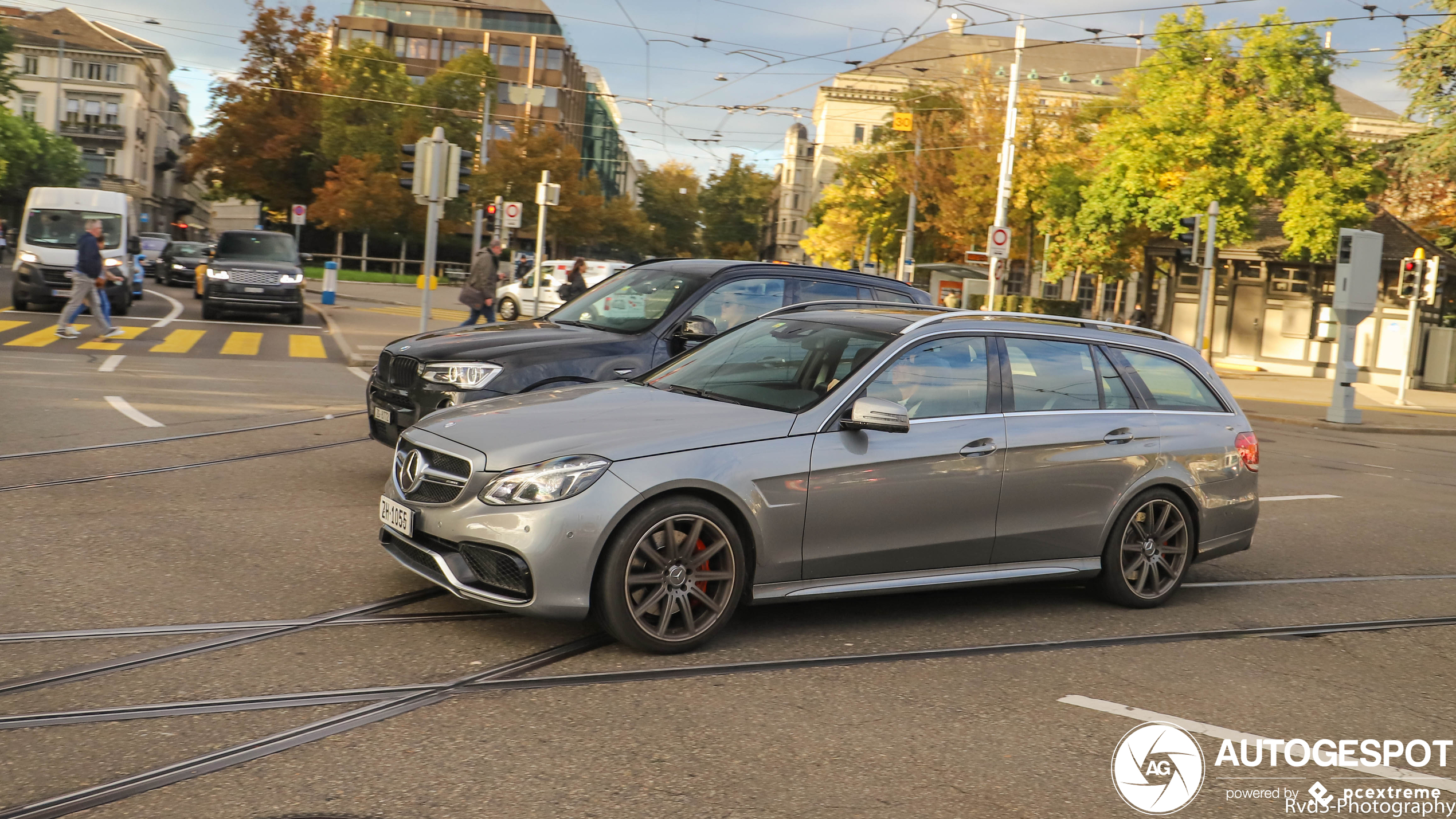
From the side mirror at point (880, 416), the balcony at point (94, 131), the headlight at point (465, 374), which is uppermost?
the balcony at point (94, 131)

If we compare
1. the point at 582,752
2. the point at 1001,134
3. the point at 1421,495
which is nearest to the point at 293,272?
the point at 1421,495

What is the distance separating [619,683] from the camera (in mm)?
5000

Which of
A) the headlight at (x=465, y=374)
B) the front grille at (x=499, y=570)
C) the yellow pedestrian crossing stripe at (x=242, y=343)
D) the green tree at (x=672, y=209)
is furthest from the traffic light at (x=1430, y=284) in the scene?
the green tree at (x=672, y=209)

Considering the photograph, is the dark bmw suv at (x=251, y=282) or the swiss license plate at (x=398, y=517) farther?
the dark bmw suv at (x=251, y=282)

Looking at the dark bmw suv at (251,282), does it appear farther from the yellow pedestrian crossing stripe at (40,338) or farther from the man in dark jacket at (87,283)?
the man in dark jacket at (87,283)

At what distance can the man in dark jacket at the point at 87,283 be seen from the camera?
1919cm

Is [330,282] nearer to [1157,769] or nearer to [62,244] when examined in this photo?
[62,244]

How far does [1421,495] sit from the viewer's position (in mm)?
13172

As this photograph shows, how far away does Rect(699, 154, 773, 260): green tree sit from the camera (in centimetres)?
12312

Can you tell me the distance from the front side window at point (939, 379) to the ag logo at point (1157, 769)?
1868mm

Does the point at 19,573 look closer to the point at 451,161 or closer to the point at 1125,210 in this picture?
the point at 451,161

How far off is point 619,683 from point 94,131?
346 ft

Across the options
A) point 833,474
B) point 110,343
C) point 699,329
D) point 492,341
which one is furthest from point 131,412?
point 833,474

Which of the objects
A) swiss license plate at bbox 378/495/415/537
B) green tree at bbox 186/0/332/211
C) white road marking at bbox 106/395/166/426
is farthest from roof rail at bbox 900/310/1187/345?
green tree at bbox 186/0/332/211
